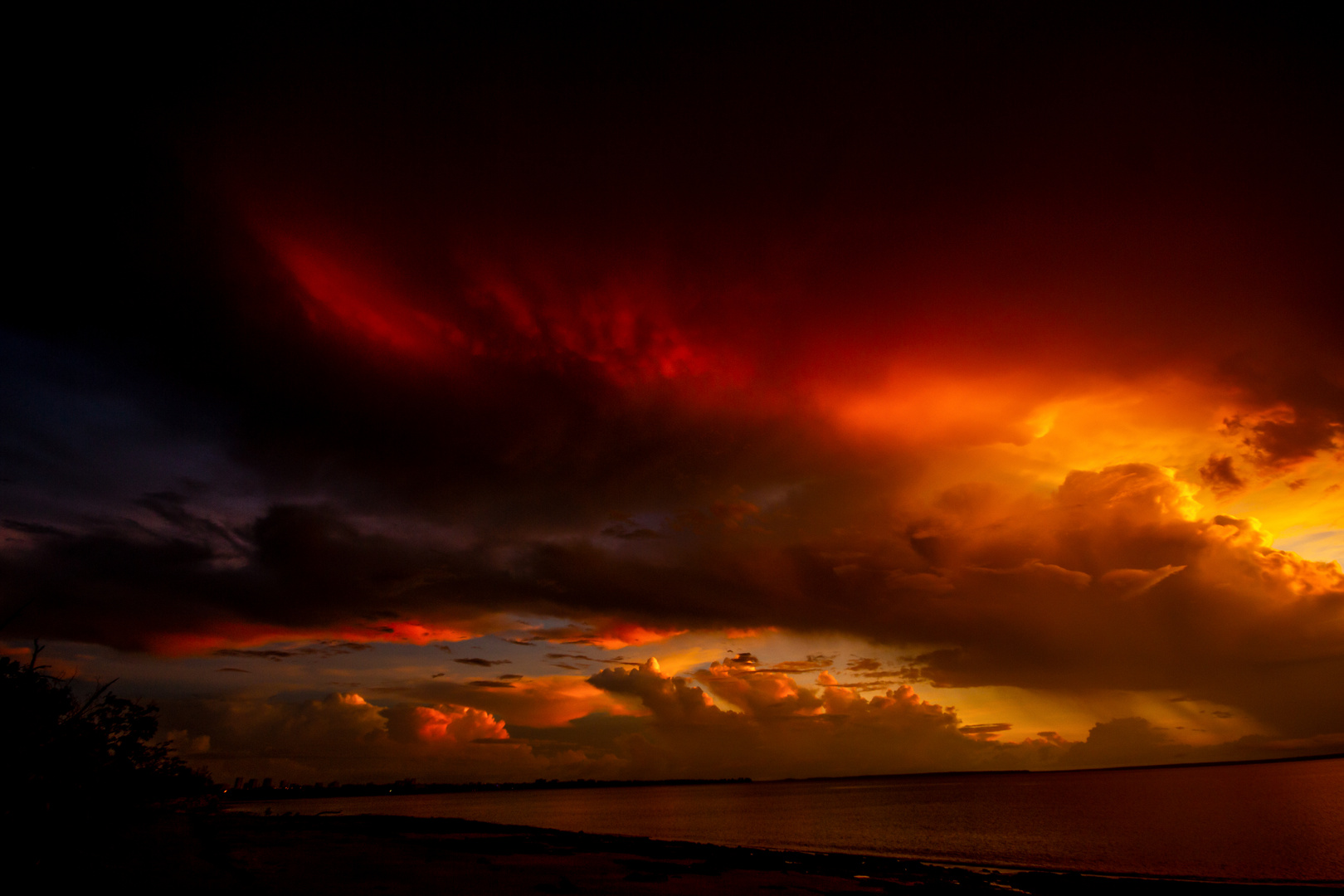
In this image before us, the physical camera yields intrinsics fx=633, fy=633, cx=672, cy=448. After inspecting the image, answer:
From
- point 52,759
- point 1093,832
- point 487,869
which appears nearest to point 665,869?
point 487,869

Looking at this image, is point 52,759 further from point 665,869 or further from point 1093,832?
point 1093,832

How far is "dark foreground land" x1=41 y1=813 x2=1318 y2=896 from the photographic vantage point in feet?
80.2

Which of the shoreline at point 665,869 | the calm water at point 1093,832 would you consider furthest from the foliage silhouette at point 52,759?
the calm water at point 1093,832

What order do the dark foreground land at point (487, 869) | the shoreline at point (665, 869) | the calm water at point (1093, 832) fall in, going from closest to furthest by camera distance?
the dark foreground land at point (487, 869) < the shoreline at point (665, 869) < the calm water at point (1093, 832)

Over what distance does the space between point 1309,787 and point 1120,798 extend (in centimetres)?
4322

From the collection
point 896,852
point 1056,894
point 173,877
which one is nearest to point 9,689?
point 173,877

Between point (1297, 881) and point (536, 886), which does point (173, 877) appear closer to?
point (536, 886)

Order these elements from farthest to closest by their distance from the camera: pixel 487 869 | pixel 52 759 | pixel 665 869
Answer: pixel 665 869
pixel 487 869
pixel 52 759

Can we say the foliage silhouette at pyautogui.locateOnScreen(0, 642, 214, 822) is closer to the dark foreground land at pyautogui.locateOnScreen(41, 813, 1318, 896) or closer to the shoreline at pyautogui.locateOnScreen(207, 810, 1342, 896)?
the dark foreground land at pyautogui.locateOnScreen(41, 813, 1318, 896)

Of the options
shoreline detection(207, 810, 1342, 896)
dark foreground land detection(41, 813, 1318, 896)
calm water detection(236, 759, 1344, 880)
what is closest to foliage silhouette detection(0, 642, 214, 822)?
dark foreground land detection(41, 813, 1318, 896)

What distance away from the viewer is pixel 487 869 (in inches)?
1315

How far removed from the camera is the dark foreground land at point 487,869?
24.4 meters

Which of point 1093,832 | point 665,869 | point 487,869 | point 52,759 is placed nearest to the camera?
point 52,759

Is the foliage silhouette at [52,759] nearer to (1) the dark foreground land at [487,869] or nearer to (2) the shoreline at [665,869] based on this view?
(1) the dark foreground land at [487,869]
